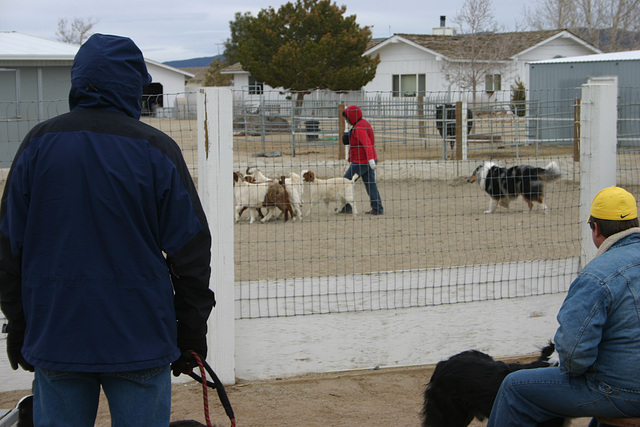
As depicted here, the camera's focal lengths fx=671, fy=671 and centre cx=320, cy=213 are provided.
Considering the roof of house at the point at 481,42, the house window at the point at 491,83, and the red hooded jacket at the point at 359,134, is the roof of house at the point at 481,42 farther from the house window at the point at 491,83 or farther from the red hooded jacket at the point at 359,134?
the red hooded jacket at the point at 359,134

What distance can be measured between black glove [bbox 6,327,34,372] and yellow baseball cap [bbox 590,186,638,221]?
223 centimetres

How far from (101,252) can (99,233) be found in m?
0.06

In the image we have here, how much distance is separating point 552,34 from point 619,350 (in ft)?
98.4

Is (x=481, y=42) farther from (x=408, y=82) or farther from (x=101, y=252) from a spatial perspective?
(x=101, y=252)

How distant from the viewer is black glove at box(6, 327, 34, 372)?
7.46ft

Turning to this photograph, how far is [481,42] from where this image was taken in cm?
2716

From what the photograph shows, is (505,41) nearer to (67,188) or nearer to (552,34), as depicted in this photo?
(552,34)

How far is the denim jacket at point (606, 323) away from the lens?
97.6 inches

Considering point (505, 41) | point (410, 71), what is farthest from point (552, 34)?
point (410, 71)

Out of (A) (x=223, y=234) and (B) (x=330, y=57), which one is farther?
(B) (x=330, y=57)

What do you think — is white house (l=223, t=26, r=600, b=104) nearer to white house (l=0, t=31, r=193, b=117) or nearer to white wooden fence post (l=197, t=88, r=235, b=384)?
white house (l=0, t=31, r=193, b=117)

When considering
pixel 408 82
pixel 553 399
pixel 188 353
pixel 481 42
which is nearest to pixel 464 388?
pixel 553 399

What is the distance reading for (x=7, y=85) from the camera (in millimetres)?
14859

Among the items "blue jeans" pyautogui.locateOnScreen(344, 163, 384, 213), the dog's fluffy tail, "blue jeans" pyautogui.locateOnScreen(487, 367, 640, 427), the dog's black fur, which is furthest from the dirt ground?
the dog's fluffy tail
